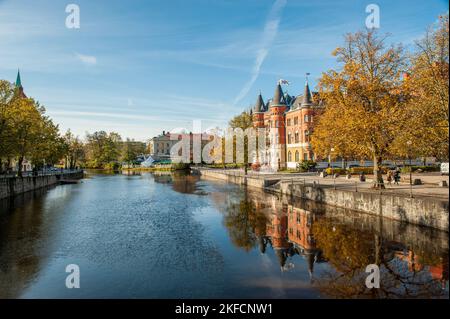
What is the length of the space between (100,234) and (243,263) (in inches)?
427

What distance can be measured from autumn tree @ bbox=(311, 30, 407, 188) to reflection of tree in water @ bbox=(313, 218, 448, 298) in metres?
10.8

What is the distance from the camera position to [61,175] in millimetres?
70938

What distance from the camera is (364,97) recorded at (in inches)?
1166

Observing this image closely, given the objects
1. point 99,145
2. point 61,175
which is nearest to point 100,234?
point 61,175

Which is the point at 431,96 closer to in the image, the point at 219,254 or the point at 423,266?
the point at 423,266

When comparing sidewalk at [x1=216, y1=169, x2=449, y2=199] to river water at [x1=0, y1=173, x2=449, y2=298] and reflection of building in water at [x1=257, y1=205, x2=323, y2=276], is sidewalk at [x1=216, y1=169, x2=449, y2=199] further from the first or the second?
reflection of building in water at [x1=257, y1=205, x2=323, y2=276]

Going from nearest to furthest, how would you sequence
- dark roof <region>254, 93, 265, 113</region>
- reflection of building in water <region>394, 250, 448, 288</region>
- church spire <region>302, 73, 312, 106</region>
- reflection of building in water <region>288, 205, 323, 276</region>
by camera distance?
reflection of building in water <region>394, 250, 448, 288</region> → reflection of building in water <region>288, 205, 323, 276</region> → church spire <region>302, 73, 312, 106</region> → dark roof <region>254, 93, 265, 113</region>

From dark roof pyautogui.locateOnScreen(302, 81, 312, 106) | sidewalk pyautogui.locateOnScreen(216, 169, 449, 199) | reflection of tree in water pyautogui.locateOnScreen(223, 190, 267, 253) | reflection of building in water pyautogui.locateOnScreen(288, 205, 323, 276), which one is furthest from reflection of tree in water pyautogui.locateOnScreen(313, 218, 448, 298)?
dark roof pyautogui.locateOnScreen(302, 81, 312, 106)

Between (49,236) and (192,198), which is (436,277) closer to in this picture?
(49,236)

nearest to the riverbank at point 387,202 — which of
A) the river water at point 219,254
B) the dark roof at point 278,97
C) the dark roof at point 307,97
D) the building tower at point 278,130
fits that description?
the river water at point 219,254

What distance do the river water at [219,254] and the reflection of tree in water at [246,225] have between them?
0.08m

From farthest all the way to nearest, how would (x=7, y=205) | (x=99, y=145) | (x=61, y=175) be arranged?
(x=99, y=145) < (x=61, y=175) < (x=7, y=205)

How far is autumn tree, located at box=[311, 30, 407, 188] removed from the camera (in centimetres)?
2797

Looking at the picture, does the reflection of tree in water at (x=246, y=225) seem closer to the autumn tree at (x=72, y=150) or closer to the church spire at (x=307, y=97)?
the church spire at (x=307, y=97)
